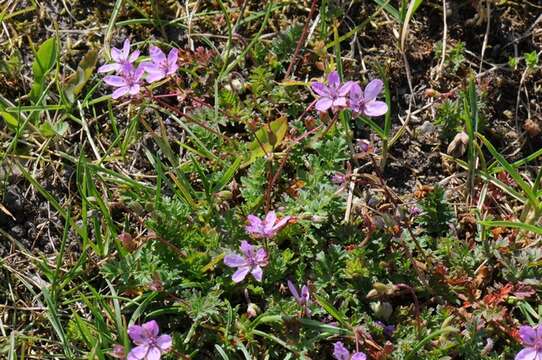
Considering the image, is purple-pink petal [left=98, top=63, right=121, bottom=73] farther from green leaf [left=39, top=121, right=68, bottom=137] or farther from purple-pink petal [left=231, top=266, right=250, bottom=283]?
purple-pink petal [left=231, top=266, right=250, bottom=283]

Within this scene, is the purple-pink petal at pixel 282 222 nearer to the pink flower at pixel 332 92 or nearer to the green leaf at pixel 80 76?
the pink flower at pixel 332 92

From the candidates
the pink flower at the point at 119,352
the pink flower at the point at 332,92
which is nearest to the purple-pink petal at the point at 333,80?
the pink flower at the point at 332,92

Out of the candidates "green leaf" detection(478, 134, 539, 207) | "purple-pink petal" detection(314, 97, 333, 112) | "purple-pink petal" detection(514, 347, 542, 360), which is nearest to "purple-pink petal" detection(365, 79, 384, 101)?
"purple-pink petal" detection(314, 97, 333, 112)

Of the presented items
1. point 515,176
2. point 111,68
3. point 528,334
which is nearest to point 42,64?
point 111,68

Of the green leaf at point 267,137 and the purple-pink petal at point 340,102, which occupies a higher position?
the purple-pink petal at point 340,102

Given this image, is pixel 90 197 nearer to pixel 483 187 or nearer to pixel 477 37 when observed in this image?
pixel 483 187
